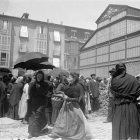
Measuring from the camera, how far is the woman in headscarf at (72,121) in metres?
5.02

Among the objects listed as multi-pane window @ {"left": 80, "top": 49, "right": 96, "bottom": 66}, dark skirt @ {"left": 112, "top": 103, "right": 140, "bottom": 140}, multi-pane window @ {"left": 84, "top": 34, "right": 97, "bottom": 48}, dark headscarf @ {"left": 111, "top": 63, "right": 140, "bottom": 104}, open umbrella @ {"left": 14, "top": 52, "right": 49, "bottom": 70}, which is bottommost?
dark skirt @ {"left": 112, "top": 103, "right": 140, "bottom": 140}

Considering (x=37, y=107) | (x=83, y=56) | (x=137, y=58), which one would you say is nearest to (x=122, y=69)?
(x=37, y=107)

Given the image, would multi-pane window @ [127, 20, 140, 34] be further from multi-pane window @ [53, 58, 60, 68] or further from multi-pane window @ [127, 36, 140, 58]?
multi-pane window @ [53, 58, 60, 68]

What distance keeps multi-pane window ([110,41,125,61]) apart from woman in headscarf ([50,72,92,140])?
16469mm

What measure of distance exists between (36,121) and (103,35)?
792 inches

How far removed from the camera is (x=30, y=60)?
23.9ft

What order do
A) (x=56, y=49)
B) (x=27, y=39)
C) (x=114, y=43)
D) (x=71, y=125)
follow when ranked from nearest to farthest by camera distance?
(x=71, y=125) < (x=114, y=43) < (x=27, y=39) < (x=56, y=49)

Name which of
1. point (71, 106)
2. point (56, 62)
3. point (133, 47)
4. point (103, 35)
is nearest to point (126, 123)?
point (71, 106)

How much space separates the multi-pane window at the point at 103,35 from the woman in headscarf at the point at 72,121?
19.1 meters

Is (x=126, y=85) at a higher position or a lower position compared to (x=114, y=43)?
lower

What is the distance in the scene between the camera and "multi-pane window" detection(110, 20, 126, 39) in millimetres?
20906

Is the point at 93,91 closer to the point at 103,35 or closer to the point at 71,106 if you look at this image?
the point at 71,106

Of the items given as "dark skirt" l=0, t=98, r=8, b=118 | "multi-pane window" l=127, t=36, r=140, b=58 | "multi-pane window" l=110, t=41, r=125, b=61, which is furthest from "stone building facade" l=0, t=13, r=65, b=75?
"dark skirt" l=0, t=98, r=8, b=118

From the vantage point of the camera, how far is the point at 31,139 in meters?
5.14
